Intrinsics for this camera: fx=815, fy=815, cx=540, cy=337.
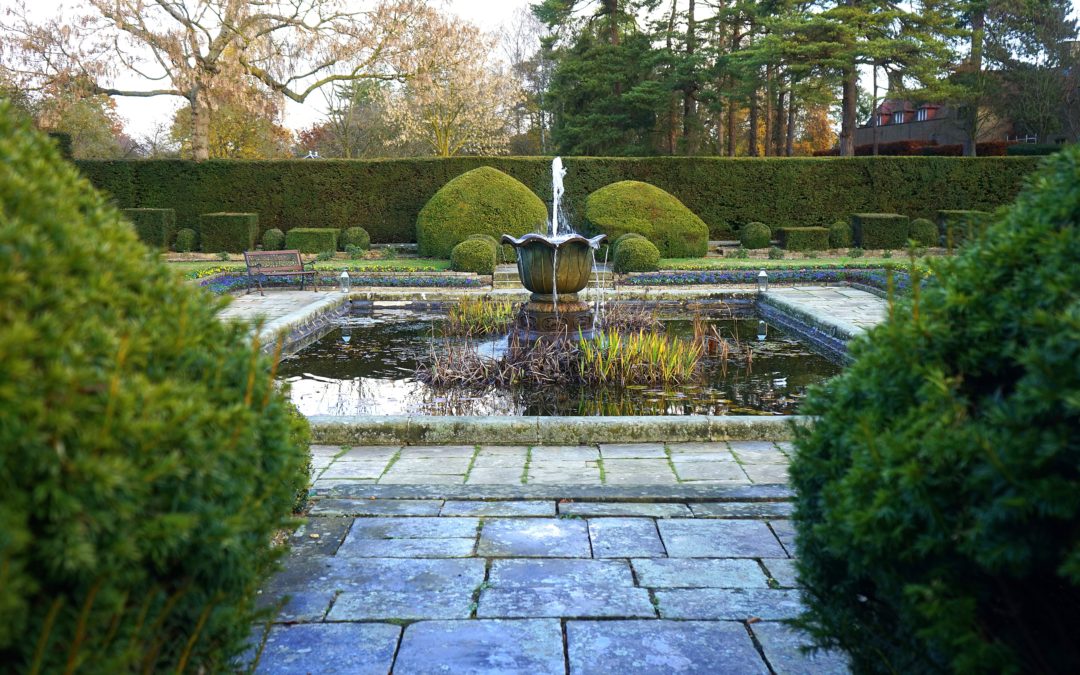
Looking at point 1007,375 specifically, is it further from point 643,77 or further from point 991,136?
point 991,136

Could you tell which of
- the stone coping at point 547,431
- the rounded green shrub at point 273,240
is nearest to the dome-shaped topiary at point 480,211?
the rounded green shrub at point 273,240

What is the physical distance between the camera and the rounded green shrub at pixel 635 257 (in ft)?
51.5

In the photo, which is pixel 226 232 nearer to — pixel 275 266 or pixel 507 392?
pixel 275 266

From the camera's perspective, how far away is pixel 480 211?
58.1ft

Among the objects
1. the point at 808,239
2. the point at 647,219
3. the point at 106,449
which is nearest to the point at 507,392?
the point at 106,449

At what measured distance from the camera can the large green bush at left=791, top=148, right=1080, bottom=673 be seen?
1346 millimetres

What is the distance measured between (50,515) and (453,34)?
2585 centimetres

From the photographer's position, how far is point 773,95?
109 feet

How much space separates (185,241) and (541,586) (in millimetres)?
19885

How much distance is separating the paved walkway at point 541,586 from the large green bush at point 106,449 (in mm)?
543

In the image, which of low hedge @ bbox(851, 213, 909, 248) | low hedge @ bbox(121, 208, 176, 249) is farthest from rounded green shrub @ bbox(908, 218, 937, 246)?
low hedge @ bbox(121, 208, 176, 249)

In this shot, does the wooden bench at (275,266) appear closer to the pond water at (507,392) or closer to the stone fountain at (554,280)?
the pond water at (507,392)

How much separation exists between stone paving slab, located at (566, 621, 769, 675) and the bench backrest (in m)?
12.2

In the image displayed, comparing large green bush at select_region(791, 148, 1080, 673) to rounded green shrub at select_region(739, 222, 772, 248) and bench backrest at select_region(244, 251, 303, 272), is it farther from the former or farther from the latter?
rounded green shrub at select_region(739, 222, 772, 248)
